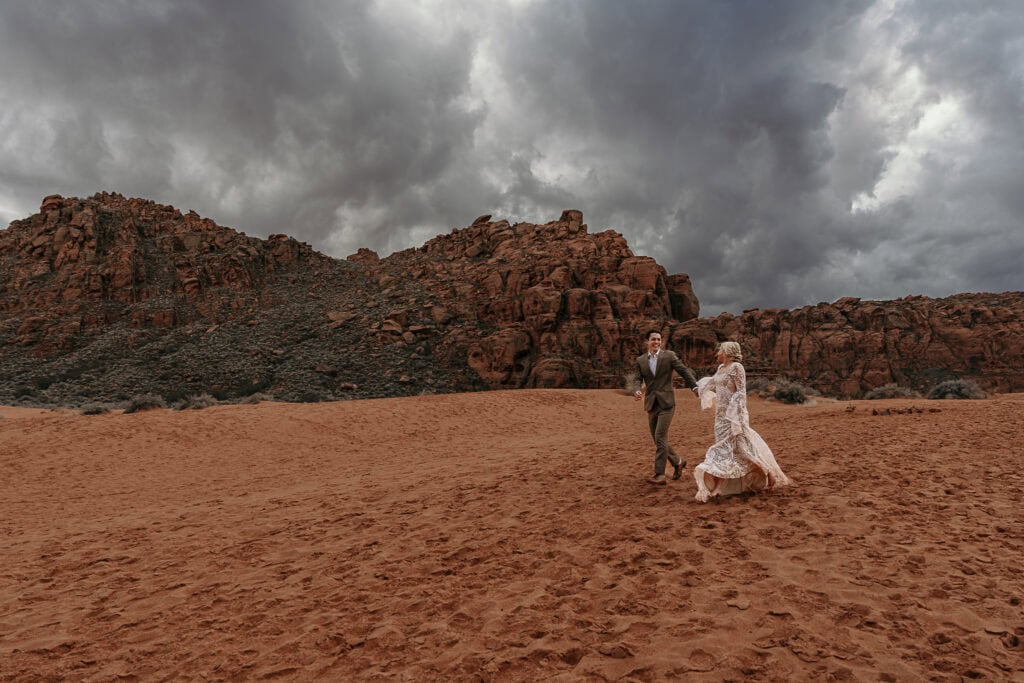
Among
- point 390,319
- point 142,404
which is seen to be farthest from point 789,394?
point 390,319

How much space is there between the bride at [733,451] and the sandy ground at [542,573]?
0.77ft

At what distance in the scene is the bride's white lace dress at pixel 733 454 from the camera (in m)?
6.02

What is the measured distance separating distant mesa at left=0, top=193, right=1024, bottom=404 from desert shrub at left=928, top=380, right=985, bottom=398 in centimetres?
1329

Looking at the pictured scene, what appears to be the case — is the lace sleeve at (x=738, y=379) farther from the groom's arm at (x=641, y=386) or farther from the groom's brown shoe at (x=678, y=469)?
the groom's brown shoe at (x=678, y=469)

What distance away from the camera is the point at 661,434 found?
7.02m

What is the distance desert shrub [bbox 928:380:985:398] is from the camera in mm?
20509

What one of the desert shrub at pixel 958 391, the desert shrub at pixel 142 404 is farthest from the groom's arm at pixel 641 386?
the desert shrub at pixel 958 391

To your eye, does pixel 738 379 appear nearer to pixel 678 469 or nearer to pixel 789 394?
pixel 678 469

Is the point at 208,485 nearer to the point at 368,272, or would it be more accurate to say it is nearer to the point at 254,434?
the point at 254,434

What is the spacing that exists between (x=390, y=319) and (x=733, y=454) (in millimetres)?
36819

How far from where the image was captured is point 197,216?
59344 mm

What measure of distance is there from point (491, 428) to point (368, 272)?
39802 millimetres

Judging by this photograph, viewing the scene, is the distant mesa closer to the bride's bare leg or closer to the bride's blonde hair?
the bride's bare leg

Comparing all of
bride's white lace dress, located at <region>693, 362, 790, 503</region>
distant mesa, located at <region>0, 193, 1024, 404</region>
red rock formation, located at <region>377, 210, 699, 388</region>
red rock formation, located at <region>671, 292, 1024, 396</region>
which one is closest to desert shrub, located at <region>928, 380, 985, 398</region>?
distant mesa, located at <region>0, 193, 1024, 404</region>
